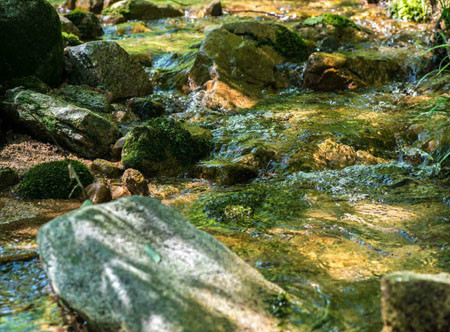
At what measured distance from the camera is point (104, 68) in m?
8.38

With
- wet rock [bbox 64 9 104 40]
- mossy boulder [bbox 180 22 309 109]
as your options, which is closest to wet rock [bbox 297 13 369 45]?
mossy boulder [bbox 180 22 309 109]

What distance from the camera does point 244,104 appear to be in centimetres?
839

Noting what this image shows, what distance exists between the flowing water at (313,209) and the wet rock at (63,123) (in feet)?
4.34

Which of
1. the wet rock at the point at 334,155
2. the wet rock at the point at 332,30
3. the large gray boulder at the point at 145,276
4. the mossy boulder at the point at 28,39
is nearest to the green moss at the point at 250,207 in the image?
the wet rock at the point at 334,155

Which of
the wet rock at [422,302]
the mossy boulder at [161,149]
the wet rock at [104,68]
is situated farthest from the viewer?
the wet rock at [104,68]

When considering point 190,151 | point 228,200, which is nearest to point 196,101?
point 190,151

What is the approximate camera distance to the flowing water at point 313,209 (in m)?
2.81

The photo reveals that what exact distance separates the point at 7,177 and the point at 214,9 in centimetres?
1363

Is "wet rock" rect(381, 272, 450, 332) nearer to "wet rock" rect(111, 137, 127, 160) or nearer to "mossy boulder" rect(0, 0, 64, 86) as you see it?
"wet rock" rect(111, 137, 127, 160)

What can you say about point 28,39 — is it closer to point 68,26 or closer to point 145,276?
point 68,26

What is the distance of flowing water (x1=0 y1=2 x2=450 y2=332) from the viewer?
2.81m

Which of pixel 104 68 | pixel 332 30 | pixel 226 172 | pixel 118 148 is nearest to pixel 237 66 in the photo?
pixel 104 68

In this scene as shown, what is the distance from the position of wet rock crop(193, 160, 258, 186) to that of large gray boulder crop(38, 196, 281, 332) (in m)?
2.90

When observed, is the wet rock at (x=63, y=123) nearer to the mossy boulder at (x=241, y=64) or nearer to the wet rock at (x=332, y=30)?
the mossy boulder at (x=241, y=64)
